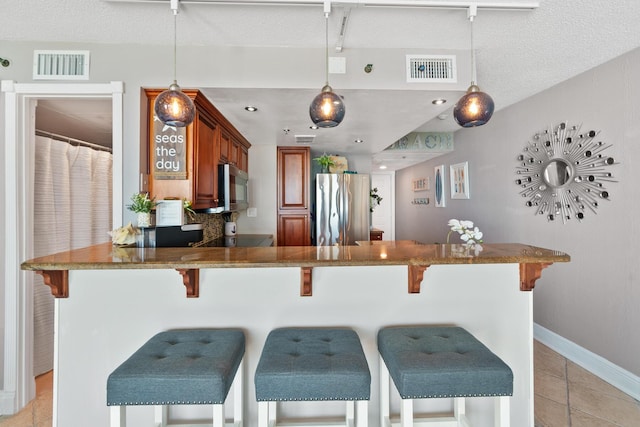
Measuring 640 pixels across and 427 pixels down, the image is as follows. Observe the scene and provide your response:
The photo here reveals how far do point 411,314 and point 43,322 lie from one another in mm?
2961

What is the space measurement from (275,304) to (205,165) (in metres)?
1.39

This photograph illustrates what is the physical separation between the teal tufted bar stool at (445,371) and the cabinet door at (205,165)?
1.75 m

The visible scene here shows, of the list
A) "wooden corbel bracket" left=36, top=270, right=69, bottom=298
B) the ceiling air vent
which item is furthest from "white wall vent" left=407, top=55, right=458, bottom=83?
"wooden corbel bracket" left=36, top=270, right=69, bottom=298

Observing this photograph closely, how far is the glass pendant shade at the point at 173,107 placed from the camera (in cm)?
163

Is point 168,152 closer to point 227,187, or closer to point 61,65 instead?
point 227,187

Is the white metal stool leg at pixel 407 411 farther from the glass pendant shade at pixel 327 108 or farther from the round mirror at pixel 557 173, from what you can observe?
the round mirror at pixel 557 173

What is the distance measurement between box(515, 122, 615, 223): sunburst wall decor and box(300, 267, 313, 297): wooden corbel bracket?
96.1 inches

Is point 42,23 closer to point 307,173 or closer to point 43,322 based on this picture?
point 43,322

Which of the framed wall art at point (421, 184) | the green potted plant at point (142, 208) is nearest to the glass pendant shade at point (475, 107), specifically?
the green potted plant at point (142, 208)

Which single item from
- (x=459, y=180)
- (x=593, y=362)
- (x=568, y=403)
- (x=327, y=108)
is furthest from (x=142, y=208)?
(x=459, y=180)

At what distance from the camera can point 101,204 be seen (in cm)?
317

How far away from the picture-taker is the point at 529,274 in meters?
1.71

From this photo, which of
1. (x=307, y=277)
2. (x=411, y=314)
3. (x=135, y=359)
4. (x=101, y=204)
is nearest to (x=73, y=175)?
(x=101, y=204)

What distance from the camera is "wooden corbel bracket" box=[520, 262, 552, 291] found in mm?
1674
